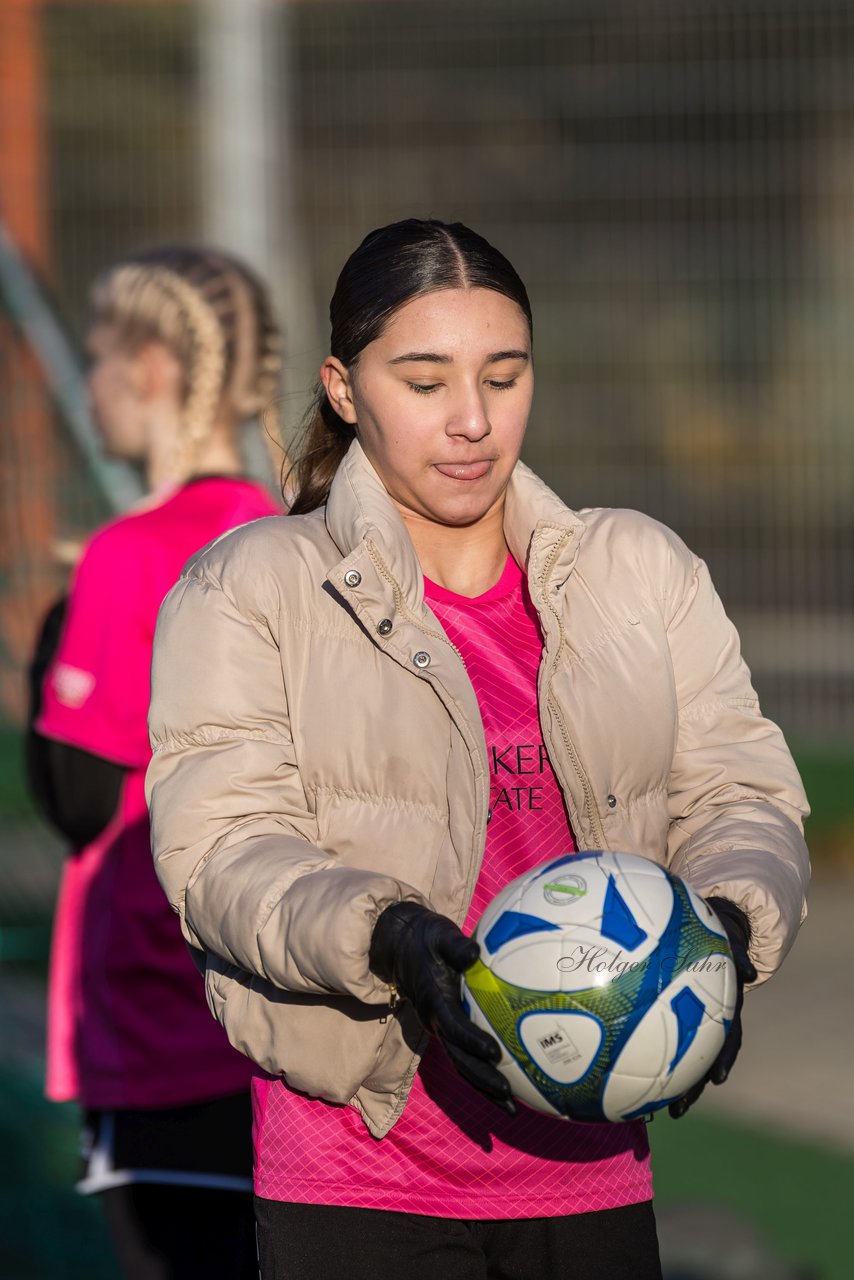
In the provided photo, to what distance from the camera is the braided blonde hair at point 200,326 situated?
373 cm

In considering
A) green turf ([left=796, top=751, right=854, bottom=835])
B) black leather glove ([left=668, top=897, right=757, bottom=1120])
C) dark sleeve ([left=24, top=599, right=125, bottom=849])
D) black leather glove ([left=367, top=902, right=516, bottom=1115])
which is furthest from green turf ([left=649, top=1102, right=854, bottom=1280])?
green turf ([left=796, top=751, right=854, bottom=835])

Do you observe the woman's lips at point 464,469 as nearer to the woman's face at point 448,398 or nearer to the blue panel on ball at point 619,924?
the woman's face at point 448,398

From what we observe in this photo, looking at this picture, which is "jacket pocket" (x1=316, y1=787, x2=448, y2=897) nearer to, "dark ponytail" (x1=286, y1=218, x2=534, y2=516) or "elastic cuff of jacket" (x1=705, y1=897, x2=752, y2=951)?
"elastic cuff of jacket" (x1=705, y1=897, x2=752, y2=951)

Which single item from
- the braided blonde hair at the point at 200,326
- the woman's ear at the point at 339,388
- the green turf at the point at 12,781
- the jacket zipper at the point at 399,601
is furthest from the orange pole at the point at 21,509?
the jacket zipper at the point at 399,601

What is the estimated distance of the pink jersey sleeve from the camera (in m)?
3.47

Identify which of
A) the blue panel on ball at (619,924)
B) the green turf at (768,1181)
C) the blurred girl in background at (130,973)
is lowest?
the green turf at (768,1181)

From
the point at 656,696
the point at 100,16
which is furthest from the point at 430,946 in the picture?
the point at 100,16

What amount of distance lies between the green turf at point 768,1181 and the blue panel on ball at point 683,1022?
263 centimetres

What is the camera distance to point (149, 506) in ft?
11.9

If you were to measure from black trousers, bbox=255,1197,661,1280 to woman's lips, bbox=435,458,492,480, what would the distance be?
979 mm

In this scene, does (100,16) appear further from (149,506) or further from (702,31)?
(149,506)

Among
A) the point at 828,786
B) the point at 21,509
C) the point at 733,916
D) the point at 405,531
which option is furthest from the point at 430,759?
the point at 828,786

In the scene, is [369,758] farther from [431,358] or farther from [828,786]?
[828,786]

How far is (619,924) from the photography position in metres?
2.32
